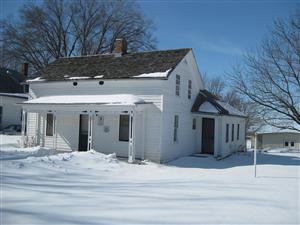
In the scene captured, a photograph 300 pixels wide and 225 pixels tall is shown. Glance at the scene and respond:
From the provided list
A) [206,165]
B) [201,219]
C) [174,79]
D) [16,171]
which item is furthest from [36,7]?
[201,219]

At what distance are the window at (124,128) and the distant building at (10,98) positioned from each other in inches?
620

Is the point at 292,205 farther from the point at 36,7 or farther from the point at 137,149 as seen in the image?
the point at 36,7

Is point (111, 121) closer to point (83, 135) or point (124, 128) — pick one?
point (124, 128)

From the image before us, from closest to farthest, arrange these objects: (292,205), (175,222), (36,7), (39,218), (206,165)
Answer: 1. (39,218)
2. (175,222)
3. (292,205)
4. (206,165)
5. (36,7)

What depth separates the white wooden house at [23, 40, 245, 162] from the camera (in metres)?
17.4

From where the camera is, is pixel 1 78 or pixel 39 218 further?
pixel 1 78

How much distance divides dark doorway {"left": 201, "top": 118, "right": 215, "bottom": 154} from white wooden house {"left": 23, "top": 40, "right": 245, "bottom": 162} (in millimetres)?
63

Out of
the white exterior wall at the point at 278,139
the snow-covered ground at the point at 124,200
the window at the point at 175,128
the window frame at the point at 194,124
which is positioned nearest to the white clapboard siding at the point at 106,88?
the window at the point at 175,128

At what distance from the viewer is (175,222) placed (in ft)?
19.4

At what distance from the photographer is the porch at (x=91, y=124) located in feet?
55.9

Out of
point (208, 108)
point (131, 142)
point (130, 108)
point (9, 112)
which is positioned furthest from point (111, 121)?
point (9, 112)

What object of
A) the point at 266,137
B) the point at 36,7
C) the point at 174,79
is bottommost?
the point at 266,137

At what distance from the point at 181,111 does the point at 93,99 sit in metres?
5.01

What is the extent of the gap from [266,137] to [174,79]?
138ft
